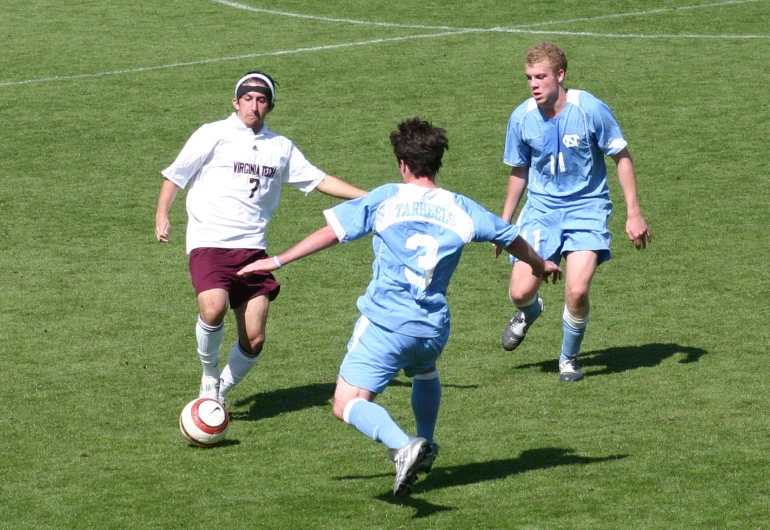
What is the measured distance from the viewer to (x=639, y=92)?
17031mm

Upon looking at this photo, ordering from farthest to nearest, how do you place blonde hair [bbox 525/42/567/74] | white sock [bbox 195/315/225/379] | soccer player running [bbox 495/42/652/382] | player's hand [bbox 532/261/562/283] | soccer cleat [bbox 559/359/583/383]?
soccer cleat [bbox 559/359/583/383], soccer player running [bbox 495/42/652/382], blonde hair [bbox 525/42/567/74], white sock [bbox 195/315/225/379], player's hand [bbox 532/261/562/283]

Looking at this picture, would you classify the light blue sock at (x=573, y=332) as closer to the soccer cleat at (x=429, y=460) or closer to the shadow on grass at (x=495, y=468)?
the shadow on grass at (x=495, y=468)

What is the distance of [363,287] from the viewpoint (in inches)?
437

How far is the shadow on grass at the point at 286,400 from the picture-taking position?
821cm

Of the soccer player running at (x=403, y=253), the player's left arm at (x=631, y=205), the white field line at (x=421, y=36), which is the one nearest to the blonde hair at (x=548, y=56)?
the player's left arm at (x=631, y=205)

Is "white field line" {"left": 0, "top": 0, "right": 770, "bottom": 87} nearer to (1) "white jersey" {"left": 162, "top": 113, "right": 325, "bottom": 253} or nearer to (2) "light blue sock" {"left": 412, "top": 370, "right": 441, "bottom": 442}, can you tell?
(1) "white jersey" {"left": 162, "top": 113, "right": 325, "bottom": 253}

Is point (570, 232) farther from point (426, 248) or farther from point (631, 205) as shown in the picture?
point (426, 248)

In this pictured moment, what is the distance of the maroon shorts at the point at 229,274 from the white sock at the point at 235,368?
0.32 m

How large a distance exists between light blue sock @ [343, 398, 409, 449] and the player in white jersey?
1849 millimetres

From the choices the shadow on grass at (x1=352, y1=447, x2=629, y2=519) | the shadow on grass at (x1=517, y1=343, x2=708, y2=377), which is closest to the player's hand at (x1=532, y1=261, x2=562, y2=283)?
the shadow on grass at (x1=352, y1=447, x2=629, y2=519)

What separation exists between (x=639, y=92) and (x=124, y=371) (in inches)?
395

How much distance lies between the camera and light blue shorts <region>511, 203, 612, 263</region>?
28.1ft

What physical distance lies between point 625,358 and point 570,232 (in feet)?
3.83

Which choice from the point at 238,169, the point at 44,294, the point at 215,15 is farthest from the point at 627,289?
the point at 215,15
